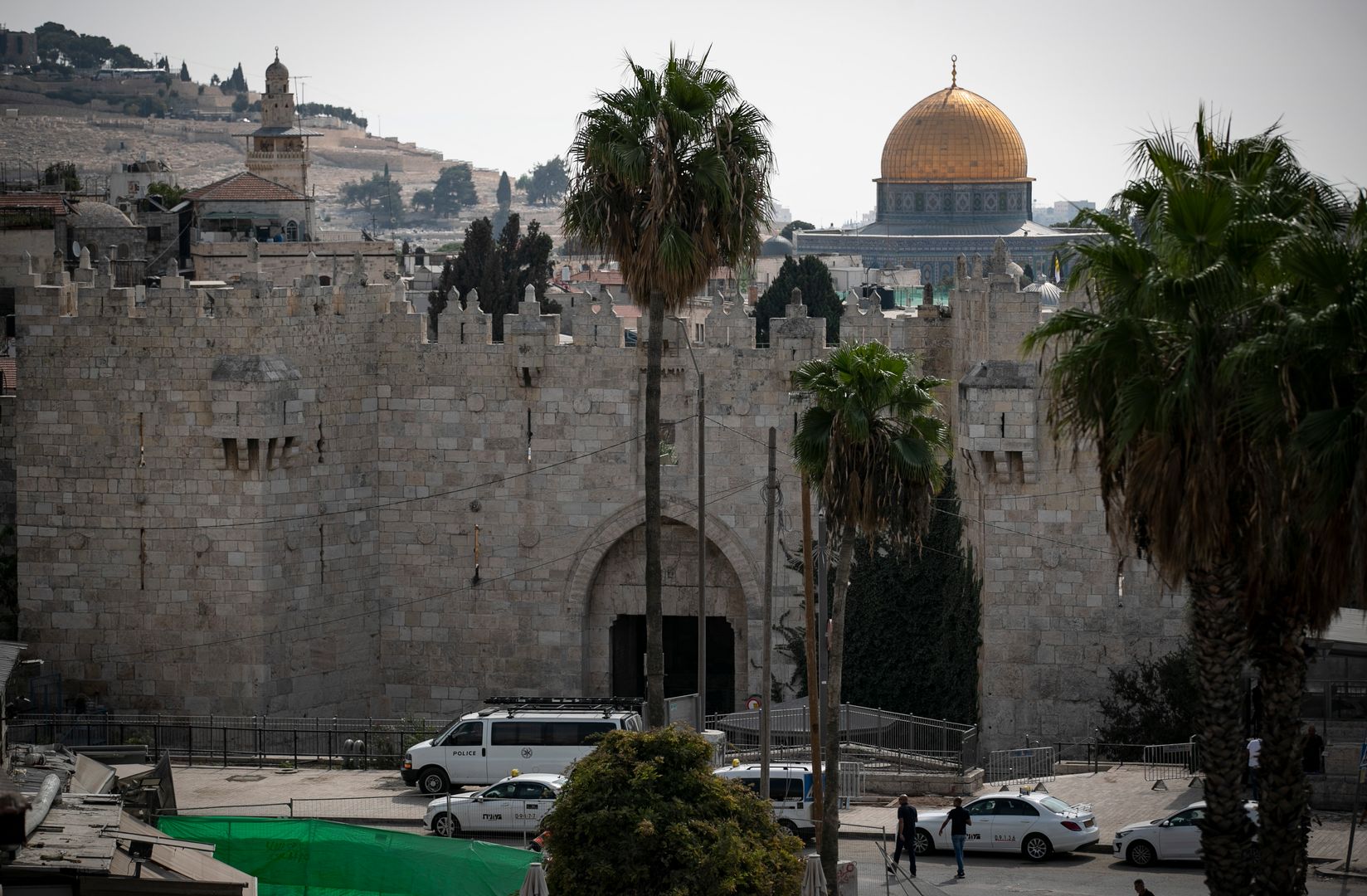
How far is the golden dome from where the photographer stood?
116 metres

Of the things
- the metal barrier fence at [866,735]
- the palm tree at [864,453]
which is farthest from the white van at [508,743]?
the palm tree at [864,453]

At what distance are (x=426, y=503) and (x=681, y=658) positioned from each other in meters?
5.13

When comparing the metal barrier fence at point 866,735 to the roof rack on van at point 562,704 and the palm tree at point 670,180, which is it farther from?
the palm tree at point 670,180

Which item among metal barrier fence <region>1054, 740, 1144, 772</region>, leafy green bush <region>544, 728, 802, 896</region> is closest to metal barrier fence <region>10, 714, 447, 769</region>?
metal barrier fence <region>1054, 740, 1144, 772</region>

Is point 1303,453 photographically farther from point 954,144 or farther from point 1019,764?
point 954,144

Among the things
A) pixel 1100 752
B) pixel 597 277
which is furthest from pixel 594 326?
pixel 597 277

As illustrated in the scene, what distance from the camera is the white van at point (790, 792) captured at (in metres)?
25.1

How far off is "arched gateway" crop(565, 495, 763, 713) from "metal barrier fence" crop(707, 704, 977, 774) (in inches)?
81.0

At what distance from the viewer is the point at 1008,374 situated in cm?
3005

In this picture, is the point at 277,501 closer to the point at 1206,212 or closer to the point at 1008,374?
the point at 1008,374

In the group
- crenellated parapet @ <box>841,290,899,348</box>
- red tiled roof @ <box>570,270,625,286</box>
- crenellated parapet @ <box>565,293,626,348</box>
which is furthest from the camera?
red tiled roof @ <box>570,270,625,286</box>

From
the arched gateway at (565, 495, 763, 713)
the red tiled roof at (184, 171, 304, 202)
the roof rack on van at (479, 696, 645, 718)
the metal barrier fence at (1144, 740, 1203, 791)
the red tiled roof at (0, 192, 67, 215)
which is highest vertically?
the red tiled roof at (184, 171, 304, 202)

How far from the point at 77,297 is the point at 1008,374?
46.8ft

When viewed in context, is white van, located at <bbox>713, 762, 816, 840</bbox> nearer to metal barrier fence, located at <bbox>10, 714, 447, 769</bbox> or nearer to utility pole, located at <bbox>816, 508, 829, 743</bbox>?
utility pole, located at <bbox>816, 508, 829, 743</bbox>
